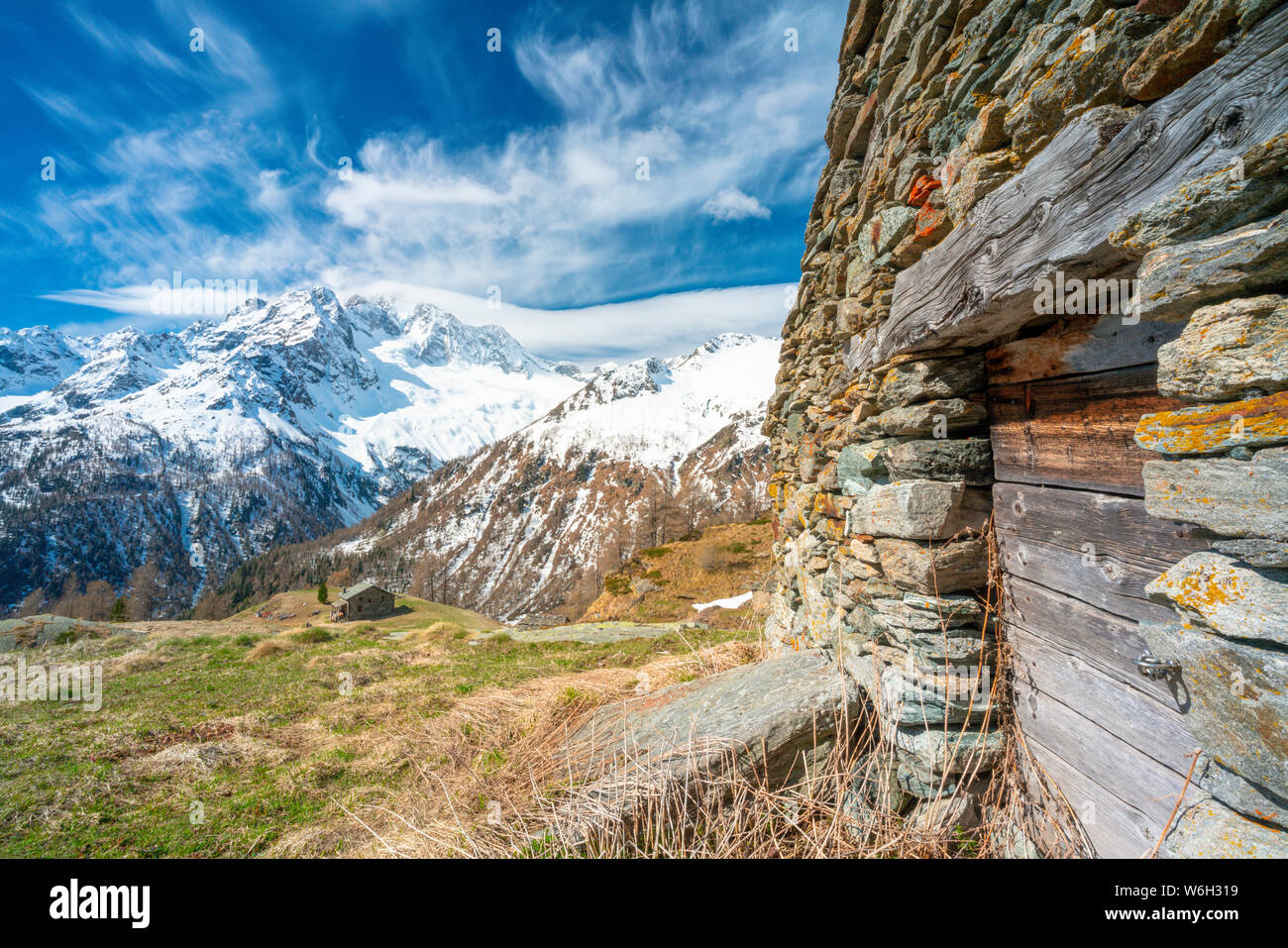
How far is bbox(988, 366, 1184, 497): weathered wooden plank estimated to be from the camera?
2.66 meters

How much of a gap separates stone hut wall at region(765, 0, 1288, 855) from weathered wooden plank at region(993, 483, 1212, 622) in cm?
2

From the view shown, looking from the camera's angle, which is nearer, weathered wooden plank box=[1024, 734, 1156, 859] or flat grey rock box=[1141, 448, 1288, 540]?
flat grey rock box=[1141, 448, 1288, 540]

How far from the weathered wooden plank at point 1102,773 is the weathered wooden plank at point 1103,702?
3 cm

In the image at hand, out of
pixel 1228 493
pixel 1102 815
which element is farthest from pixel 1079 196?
pixel 1102 815

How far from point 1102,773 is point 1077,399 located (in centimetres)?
212

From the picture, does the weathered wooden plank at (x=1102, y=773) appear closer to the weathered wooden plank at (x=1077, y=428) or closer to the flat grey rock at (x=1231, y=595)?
the flat grey rock at (x=1231, y=595)

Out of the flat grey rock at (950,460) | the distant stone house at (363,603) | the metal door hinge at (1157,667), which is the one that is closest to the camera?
the metal door hinge at (1157,667)

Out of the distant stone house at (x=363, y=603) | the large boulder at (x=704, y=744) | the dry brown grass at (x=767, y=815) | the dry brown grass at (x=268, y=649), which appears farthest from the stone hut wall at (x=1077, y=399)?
the distant stone house at (x=363, y=603)

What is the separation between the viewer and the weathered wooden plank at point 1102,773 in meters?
2.64

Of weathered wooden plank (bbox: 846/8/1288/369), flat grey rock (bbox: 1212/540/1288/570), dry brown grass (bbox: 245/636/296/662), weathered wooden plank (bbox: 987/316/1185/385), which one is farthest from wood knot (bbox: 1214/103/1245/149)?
dry brown grass (bbox: 245/636/296/662)

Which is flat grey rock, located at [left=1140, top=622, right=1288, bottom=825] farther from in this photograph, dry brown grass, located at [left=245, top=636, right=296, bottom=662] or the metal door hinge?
dry brown grass, located at [left=245, top=636, right=296, bottom=662]

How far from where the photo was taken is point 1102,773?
116 inches

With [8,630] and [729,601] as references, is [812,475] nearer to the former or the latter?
[729,601]
